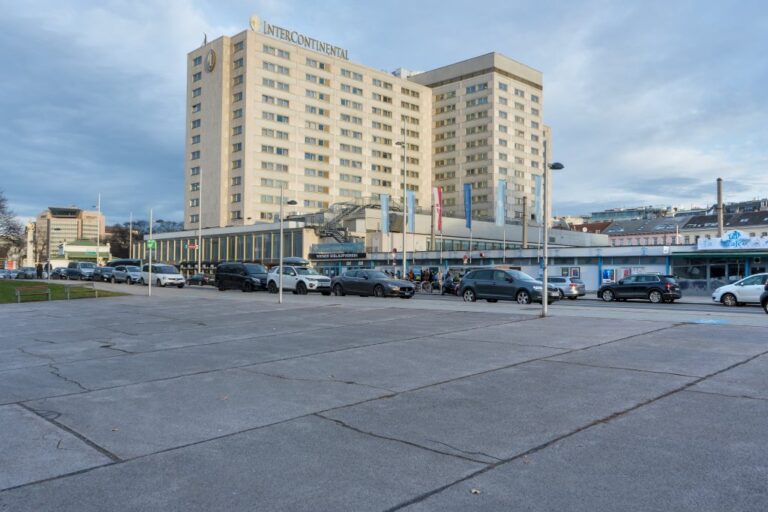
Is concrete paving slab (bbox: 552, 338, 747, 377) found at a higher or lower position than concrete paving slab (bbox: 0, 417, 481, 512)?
higher

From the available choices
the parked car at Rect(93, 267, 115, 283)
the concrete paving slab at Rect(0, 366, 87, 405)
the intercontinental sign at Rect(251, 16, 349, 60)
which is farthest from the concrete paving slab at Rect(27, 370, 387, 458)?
the intercontinental sign at Rect(251, 16, 349, 60)

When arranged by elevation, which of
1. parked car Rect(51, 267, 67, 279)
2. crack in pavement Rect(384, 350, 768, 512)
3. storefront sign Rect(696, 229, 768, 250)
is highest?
storefront sign Rect(696, 229, 768, 250)

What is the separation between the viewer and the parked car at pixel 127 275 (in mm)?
47844

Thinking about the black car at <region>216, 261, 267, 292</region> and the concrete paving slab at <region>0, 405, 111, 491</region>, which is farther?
the black car at <region>216, 261, 267, 292</region>

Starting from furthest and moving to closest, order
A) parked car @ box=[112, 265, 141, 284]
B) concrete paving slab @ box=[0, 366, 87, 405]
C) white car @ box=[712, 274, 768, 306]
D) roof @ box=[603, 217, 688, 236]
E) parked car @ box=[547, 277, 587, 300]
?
roof @ box=[603, 217, 688, 236] → parked car @ box=[112, 265, 141, 284] → parked car @ box=[547, 277, 587, 300] → white car @ box=[712, 274, 768, 306] → concrete paving slab @ box=[0, 366, 87, 405]

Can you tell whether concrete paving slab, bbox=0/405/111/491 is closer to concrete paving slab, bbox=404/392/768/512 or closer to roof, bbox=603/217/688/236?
concrete paving slab, bbox=404/392/768/512

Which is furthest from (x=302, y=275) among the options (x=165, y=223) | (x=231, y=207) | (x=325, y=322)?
(x=165, y=223)

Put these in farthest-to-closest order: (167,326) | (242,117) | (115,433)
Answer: (242,117) < (167,326) < (115,433)

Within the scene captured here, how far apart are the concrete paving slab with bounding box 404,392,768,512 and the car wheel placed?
18408mm

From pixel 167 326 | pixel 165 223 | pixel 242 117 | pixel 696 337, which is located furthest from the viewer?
pixel 165 223

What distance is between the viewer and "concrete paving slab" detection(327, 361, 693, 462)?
5.49 m

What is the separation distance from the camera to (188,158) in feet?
306

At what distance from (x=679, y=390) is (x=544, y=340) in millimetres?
4747

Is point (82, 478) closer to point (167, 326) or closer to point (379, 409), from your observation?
point (379, 409)
